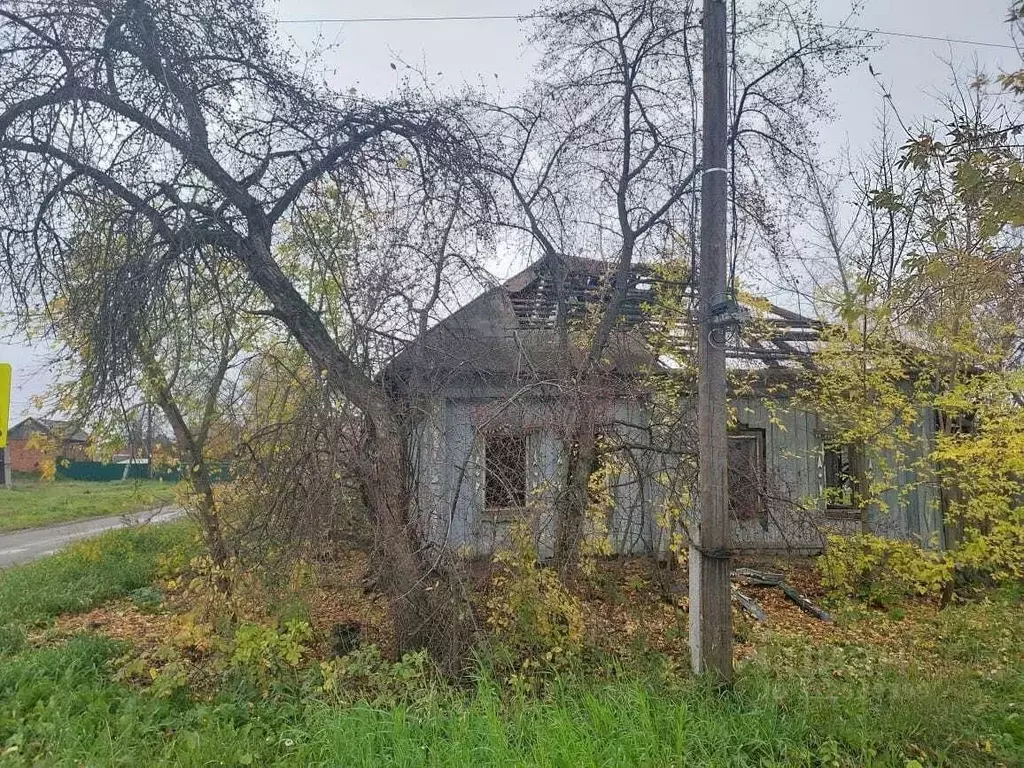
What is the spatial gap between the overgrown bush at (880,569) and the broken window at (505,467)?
3969 millimetres

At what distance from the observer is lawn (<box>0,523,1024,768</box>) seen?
337cm

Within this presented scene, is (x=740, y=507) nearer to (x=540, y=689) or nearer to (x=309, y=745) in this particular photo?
(x=540, y=689)

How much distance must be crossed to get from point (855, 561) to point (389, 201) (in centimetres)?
678

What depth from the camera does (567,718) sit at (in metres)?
3.54

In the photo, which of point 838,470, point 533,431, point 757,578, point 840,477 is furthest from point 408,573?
A: point 838,470

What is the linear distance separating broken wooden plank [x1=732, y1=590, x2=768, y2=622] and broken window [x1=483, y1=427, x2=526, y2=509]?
3364 millimetres

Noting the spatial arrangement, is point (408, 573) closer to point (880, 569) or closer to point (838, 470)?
point (880, 569)

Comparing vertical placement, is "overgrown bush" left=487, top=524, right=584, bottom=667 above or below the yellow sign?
below

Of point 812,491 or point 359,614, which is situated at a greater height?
point 812,491

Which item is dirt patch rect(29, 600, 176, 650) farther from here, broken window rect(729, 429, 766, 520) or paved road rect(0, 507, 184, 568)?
broken window rect(729, 429, 766, 520)

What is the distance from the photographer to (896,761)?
11.2 feet

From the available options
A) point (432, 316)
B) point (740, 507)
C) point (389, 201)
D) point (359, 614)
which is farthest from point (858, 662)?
point (389, 201)

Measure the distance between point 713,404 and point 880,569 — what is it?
517cm

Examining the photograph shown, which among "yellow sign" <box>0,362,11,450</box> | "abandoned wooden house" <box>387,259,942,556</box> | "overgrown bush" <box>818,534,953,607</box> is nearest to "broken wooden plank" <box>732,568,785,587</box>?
"overgrown bush" <box>818,534,953,607</box>
